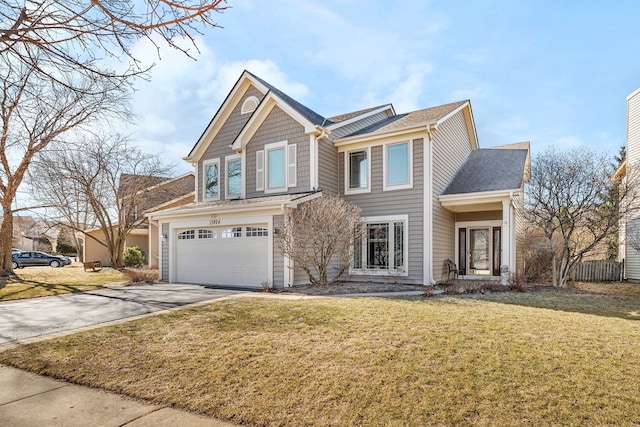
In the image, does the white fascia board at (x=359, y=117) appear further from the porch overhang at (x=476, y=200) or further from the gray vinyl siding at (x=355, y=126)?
the porch overhang at (x=476, y=200)

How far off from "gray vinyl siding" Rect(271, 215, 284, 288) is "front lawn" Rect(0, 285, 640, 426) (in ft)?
15.9

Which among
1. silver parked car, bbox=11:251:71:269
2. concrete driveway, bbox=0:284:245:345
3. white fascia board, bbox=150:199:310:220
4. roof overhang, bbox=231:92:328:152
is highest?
roof overhang, bbox=231:92:328:152

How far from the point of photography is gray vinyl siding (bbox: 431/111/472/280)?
13604mm

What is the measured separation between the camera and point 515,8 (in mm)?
9836

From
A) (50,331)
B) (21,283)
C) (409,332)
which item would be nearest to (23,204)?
(21,283)

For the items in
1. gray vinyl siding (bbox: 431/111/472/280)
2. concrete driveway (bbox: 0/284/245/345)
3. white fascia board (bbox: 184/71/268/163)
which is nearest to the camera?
concrete driveway (bbox: 0/284/245/345)

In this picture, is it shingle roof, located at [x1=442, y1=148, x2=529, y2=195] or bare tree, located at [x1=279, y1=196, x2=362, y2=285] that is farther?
shingle roof, located at [x1=442, y1=148, x2=529, y2=195]

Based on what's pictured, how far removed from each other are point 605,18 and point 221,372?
42.9ft

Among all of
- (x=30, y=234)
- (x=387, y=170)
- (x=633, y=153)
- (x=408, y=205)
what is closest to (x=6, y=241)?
(x=387, y=170)

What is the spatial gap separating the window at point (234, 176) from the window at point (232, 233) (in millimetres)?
2466

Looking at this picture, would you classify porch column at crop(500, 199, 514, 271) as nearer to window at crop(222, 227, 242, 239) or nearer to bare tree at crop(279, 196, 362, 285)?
bare tree at crop(279, 196, 362, 285)

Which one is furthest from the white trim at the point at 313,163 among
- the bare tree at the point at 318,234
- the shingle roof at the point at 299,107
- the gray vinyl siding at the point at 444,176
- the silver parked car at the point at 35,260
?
the silver parked car at the point at 35,260

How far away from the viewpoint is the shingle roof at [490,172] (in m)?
13.8

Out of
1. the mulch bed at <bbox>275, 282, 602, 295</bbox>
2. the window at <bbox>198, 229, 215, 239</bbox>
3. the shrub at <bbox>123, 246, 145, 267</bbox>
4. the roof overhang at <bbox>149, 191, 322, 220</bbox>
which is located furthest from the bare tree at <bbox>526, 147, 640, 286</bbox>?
the shrub at <bbox>123, 246, 145, 267</bbox>
